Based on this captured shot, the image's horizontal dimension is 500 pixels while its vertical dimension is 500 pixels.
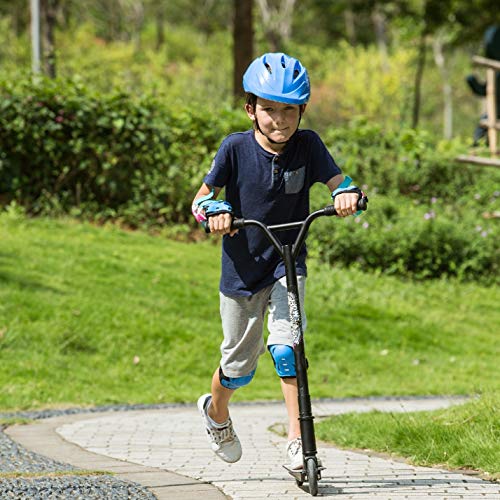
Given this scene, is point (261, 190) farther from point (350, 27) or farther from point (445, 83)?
point (350, 27)

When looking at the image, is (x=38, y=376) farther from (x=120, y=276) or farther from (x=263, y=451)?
(x=263, y=451)

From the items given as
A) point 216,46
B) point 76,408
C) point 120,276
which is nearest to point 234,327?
point 76,408

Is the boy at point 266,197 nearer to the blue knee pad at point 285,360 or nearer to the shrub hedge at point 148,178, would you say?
the blue knee pad at point 285,360

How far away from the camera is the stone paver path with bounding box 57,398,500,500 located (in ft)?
14.5

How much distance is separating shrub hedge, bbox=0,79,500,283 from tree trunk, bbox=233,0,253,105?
15.1ft

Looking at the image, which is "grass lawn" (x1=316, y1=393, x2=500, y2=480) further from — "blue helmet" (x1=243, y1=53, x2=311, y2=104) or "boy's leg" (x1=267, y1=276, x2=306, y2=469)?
"blue helmet" (x1=243, y1=53, x2=311, y2=104)

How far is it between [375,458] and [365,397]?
4.13 metres

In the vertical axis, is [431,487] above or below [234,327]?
below

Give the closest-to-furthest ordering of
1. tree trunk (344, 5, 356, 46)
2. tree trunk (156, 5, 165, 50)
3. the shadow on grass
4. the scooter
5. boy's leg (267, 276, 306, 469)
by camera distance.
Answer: the scooter < boy's leg (267, 276, 306, 469) < the shadow on grass < tree trunk (344, 5, 356, 46) < tree trunk (156, 5, 165, 50)

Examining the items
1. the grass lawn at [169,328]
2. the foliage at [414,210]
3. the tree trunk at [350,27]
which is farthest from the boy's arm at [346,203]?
the tree trunk at [350,27]

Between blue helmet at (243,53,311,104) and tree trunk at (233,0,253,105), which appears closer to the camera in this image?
blue helmet at (243,53,311,104)

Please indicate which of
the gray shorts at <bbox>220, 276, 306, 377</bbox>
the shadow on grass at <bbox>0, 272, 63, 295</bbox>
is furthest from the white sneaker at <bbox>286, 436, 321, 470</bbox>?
the shadow on grass at <bbox>0, 272, 63, 295</bbox>

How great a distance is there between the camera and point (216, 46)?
7025cm

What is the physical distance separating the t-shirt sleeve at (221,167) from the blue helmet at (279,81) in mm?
285
